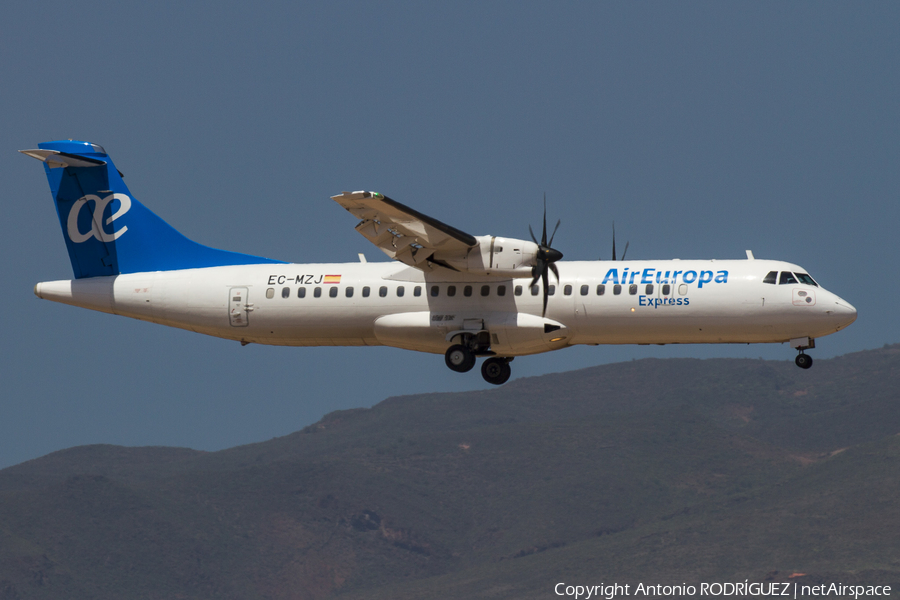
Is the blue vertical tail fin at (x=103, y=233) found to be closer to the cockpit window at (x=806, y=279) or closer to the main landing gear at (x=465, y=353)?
the main landing gear at (x=465, y=353)

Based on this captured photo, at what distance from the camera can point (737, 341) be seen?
4012 centimetres

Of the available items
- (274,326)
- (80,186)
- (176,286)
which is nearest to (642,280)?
(274,326)

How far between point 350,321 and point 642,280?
10083 mm

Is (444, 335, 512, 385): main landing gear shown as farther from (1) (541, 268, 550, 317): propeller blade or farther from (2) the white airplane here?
(1) (541, 268, 550, 317): propeller blade

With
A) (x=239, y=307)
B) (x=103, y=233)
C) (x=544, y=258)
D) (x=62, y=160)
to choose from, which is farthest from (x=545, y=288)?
(x=62, y=160)

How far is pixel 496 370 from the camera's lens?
4294cm

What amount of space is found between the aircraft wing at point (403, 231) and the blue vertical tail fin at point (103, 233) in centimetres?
731

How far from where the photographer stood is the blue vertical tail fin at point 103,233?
150 ft

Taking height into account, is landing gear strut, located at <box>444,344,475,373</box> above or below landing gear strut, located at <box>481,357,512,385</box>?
above

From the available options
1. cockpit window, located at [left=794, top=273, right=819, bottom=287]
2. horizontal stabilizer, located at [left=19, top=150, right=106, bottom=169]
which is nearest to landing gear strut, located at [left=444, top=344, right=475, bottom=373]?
cockpit window, located at [left=794, top=273, right=819, bottom=287]

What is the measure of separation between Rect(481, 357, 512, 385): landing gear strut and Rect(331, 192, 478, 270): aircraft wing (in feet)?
13.8

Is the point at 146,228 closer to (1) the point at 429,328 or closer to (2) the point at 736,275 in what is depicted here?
(1) the point at 429,328

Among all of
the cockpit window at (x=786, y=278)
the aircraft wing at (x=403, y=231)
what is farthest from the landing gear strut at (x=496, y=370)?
the cockpit window at (x=786, y=278)

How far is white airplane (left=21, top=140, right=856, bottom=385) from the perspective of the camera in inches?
1550
